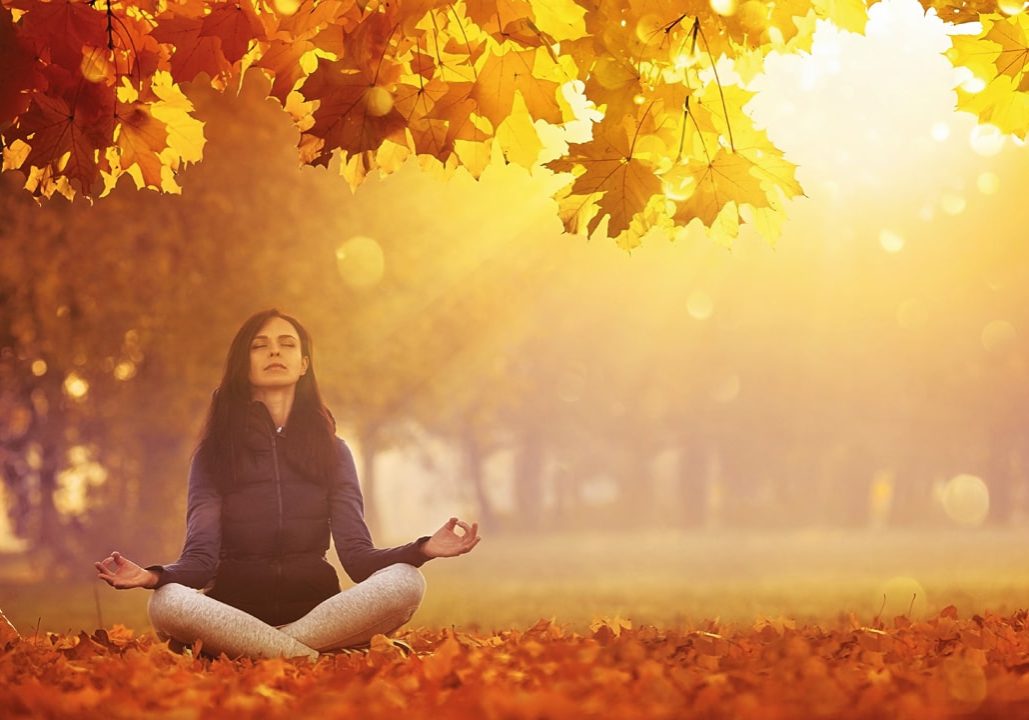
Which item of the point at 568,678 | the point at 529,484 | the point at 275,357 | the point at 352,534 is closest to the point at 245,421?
the point at 275,357

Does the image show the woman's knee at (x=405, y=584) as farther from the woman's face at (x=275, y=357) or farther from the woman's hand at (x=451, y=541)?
the woman's face at (x=275, y=357)

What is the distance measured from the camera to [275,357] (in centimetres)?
609

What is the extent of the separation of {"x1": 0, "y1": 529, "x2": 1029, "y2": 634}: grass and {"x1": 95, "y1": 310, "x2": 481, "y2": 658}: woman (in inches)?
72.6

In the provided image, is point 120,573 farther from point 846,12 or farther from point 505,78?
point 846,12

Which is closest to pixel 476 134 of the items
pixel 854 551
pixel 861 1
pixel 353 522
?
pixel 861 1

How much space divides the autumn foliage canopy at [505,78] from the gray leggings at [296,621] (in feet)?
6.24

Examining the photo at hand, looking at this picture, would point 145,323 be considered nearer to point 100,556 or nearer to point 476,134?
point 100,556

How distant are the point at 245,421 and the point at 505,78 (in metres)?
2.34

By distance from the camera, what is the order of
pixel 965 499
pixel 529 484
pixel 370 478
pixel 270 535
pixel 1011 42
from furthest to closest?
pixel 965 499, pixel 529 484, pixel 370 478, pixel 270 535, pixel 1011 42

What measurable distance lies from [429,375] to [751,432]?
1909cm

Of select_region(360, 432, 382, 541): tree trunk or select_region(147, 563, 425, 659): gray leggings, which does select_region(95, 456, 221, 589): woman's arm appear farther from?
select_region(360, 432, 382, 541): tree trunk

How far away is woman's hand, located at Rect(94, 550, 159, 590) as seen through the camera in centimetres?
527

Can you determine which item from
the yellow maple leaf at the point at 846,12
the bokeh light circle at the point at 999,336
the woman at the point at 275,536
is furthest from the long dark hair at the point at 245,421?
the bokeh light circle at the point at 999,336

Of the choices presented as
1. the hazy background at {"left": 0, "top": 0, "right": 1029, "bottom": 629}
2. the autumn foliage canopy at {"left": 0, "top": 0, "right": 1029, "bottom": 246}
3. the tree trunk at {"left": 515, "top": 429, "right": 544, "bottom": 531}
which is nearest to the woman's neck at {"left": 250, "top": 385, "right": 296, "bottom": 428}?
the autumn foliage canopy at {"left": 0, "top": 0, "right": 1029, "bottom": 246}
